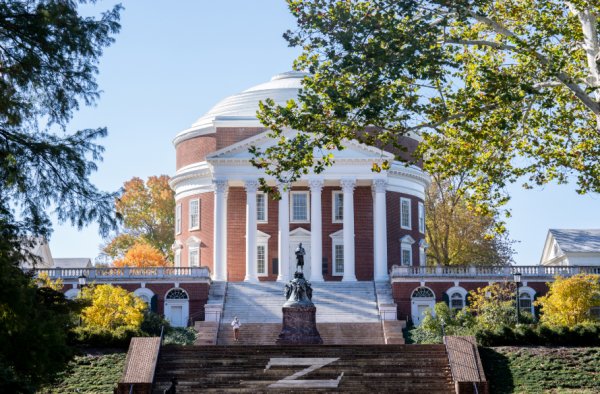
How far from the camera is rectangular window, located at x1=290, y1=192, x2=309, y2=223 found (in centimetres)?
7100

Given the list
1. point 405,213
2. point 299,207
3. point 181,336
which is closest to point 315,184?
point 299,207

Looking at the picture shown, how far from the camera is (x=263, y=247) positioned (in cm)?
7075

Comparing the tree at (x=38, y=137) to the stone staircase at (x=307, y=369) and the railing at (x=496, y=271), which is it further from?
the railing at (x=496, y=271)

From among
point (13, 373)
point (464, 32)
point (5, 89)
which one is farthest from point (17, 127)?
point (464, 32)

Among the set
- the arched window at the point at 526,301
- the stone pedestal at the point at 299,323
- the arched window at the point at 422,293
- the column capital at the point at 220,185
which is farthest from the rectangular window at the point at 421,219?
the stone pedestal at the point at 299,323

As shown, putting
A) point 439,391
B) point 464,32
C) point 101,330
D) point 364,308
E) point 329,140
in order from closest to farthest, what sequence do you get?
1. point 329,140
2. point 464,32
3. point 439,391
4. point 101,330
5. point 364,308

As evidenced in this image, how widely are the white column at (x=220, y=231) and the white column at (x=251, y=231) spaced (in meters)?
1.42

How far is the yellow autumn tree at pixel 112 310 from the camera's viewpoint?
5303cm

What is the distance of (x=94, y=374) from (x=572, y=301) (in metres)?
24.9

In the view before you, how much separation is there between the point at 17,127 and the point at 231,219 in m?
46.6

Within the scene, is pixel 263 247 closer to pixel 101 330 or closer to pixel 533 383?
pixel 101 330

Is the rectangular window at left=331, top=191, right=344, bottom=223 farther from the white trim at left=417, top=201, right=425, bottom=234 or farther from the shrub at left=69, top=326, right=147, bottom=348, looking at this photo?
the shrub at left=69, top=326, right=147, bottom=348

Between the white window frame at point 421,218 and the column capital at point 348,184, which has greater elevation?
the column capital at point 348,184

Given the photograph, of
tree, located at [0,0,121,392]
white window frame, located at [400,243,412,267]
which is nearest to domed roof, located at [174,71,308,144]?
white window frame, located at [400,243,412,267]
